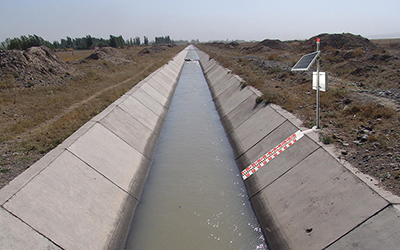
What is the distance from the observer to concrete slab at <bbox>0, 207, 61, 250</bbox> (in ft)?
15.6

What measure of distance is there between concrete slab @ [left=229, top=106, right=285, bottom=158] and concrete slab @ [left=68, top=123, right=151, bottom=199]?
4122mm

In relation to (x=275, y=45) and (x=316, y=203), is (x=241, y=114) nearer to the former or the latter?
(x=316, y=203)

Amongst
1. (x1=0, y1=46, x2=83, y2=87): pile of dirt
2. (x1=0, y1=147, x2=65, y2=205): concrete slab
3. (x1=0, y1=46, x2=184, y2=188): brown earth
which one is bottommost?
(x1=0, y1=147, x2=65, y2=205): concrete slab

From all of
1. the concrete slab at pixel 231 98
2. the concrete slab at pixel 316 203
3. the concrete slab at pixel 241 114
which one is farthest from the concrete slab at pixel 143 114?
the concrete slab at pixel 316 203

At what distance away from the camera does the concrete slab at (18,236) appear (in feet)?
15.6

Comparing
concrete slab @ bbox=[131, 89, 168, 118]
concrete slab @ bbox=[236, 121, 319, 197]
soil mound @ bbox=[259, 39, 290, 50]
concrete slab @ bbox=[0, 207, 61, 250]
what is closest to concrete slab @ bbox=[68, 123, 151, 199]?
concrete slab @ bbox=[0, 207, 61, 250]

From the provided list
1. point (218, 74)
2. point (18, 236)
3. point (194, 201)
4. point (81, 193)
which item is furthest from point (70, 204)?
point (218, 74)

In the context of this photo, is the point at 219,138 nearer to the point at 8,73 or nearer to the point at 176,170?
the point at 176,170

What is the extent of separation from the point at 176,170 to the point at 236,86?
10.9 metres

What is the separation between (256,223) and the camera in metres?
7.15

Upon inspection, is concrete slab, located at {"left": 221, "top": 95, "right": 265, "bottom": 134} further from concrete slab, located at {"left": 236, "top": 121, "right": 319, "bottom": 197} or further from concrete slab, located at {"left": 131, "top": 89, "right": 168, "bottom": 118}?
concrete slab, located at {"left": 131, "top": 89, "right": 168, "bottom": 118}

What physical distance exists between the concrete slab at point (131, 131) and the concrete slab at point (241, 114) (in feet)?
13.3

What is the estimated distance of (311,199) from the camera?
6066 millimetres

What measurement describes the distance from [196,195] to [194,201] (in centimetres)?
32
